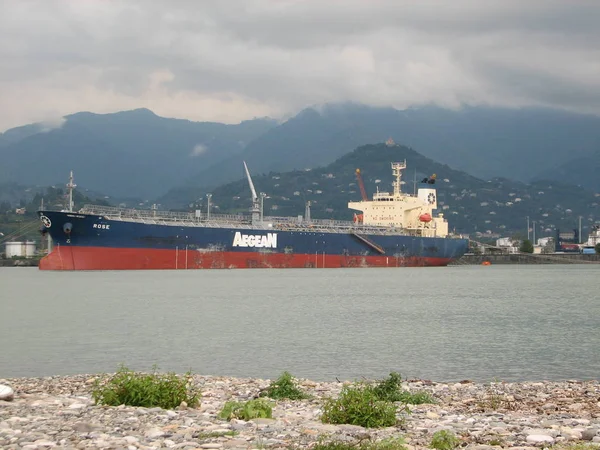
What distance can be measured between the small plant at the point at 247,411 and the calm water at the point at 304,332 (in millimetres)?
6354

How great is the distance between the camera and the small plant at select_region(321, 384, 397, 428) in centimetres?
940

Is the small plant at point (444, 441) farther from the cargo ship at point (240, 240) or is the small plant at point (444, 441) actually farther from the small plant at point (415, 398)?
the cargo ship at point (240, 240)

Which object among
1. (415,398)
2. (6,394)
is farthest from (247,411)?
(6,394)

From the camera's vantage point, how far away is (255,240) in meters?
66.0

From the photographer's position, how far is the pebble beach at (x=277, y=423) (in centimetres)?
816

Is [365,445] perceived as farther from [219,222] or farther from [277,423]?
[219,222]

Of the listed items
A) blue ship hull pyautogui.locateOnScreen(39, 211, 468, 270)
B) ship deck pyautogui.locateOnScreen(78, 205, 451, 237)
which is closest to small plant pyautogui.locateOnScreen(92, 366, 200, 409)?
blue ship hull pyautogui.locateOnScreen(39, 211, 468, 270)

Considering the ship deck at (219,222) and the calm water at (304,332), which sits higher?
the ship deck at (219,222)

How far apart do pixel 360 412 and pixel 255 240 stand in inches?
2232

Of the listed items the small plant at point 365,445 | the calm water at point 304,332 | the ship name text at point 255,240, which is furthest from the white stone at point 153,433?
the ship name text at point 255,240

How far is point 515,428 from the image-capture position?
29.9ft

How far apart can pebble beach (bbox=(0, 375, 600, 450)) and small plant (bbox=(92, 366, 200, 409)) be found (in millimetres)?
142

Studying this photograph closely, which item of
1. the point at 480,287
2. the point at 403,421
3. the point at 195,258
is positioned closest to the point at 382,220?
Answer: the point at 195,258

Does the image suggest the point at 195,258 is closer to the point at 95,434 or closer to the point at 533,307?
the point at 533,307
